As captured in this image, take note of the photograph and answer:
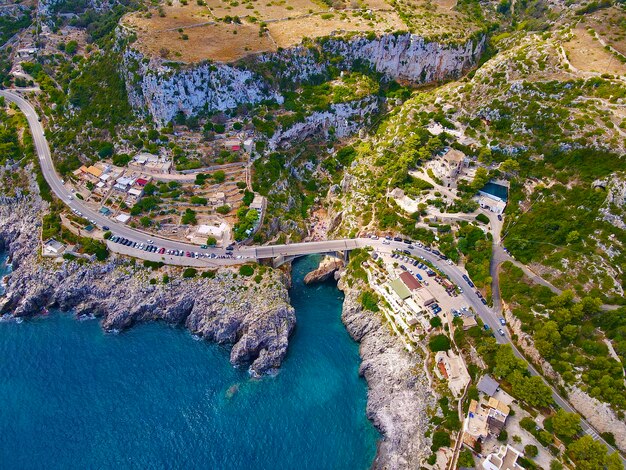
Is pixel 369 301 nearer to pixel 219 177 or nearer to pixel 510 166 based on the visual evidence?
pixel 510 166

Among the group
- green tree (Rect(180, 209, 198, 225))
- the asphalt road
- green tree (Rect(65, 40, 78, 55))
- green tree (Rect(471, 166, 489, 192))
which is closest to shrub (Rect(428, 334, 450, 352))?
the asphalt road

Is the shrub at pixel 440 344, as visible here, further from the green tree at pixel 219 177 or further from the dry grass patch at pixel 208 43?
the dry grass patch at pixel 208 43

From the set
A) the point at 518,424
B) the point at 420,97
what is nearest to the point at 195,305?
the point at 518,424

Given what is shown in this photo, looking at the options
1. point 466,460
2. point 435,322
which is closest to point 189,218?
point 435,322

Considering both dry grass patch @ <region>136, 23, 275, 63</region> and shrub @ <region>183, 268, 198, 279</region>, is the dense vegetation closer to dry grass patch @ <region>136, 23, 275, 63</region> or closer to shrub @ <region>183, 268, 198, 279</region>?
shrub @ <region>183, 268, 198, 279</region>

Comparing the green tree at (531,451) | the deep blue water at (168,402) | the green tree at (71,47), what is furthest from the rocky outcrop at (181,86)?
the green tree at (531,451)

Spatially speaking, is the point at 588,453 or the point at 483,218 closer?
the point at 588,453

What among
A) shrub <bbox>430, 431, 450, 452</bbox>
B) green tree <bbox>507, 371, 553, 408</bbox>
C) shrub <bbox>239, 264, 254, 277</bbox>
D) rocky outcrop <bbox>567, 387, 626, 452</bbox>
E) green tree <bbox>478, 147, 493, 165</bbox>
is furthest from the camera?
green tree <bbox>478, 147, 493, 165</bbox>
